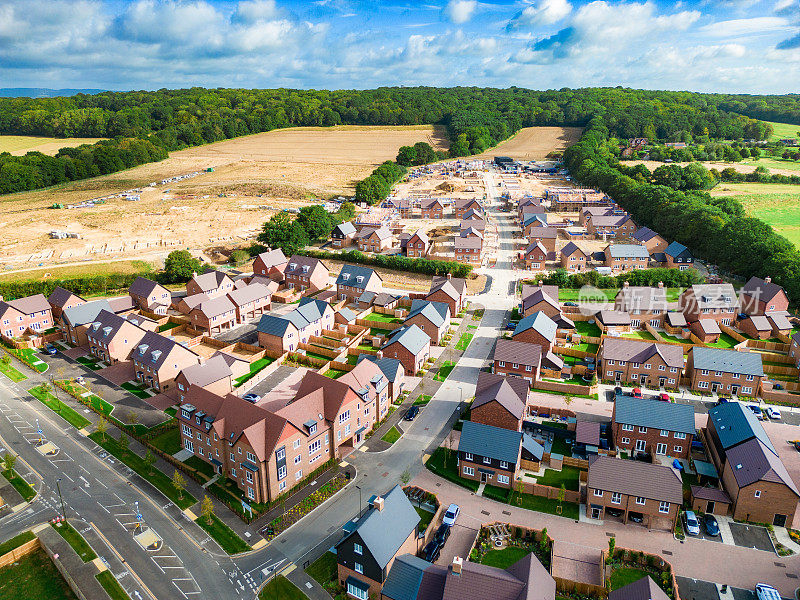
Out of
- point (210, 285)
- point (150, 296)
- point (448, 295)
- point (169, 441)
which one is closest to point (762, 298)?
point (448, 295)

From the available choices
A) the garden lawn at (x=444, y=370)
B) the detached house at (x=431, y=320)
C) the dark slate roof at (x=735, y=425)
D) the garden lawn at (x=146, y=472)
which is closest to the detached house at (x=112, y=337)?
the garden lawn at (x=146, y=472)

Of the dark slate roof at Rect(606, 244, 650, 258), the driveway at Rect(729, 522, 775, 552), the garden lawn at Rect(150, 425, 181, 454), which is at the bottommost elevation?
the driveway at Rect(729, 522, 775, 552)

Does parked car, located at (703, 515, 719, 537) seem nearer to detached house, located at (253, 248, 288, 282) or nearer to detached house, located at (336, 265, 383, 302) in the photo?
detached house, located at (336, 265, 383, 302)

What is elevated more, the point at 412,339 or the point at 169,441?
the point at 412,339

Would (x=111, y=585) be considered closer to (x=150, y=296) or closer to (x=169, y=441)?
(x=169, y=441)

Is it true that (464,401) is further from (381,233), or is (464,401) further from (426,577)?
(381,233)

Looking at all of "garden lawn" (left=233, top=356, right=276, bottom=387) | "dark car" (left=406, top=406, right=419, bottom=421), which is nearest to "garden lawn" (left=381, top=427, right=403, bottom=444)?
"dark car" (left=406, top=406, right=419, bottom=421)
